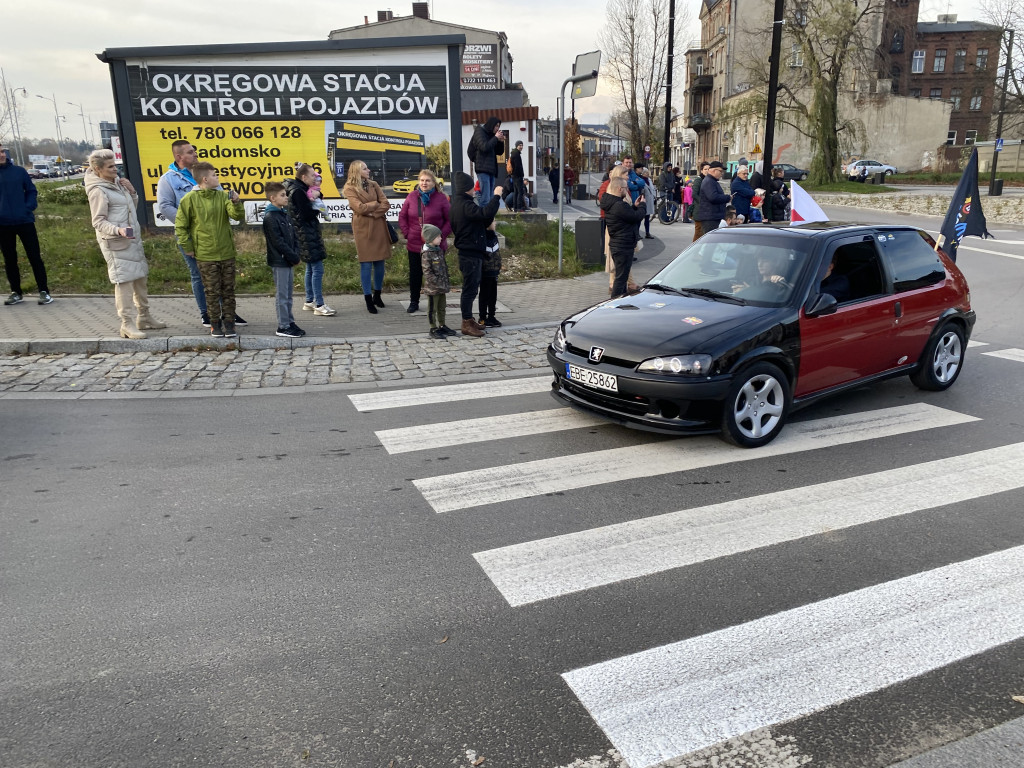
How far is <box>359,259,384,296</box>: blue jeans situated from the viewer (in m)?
10.3

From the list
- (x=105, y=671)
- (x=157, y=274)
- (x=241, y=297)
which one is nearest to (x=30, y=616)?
(x=105, y=671)

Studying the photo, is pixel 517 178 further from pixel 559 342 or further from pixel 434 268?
pixel 559 342

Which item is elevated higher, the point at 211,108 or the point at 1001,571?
the point at 211,108

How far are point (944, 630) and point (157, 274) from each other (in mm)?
11994

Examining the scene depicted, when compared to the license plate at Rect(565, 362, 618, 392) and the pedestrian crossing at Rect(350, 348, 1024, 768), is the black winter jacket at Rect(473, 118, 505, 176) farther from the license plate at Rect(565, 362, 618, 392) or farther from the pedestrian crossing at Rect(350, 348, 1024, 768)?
the license plate at Rect(565, 362, 618, 392)

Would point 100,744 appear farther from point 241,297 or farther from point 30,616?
point 241,297

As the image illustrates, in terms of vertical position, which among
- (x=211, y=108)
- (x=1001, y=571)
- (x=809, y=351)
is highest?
(x=211, y=108)

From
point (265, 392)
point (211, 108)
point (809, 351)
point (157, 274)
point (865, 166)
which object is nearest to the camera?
point (809, 351)

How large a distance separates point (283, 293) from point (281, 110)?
26.0 feet

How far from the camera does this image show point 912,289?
670 centimetres

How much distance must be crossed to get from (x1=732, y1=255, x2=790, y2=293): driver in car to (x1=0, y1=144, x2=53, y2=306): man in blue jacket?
868 centimetres

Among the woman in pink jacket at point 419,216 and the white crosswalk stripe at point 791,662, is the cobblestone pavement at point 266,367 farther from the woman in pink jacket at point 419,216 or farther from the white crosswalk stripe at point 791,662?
the white crosswalk stripe at point 791,662

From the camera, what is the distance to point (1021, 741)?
8.80 feet

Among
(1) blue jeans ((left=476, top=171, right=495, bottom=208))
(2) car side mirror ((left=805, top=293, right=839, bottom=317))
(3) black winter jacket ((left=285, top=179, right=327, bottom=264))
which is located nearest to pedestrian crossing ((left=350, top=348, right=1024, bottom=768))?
(2) car side mirror ((left=805, top=293, right=839, bottom=317))
